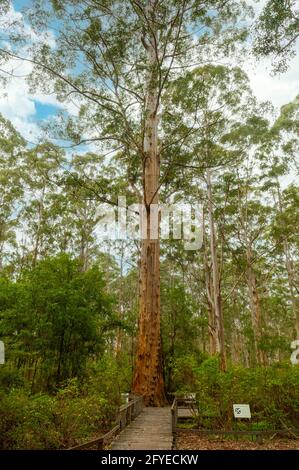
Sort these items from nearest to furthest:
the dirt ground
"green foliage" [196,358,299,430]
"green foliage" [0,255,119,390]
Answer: the dirt ground < "green foliage" [196,358,299,430] < "green foliage" [0,255,119,390]

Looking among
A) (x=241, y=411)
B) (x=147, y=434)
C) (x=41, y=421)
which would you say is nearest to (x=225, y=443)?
(x=241, y=411)

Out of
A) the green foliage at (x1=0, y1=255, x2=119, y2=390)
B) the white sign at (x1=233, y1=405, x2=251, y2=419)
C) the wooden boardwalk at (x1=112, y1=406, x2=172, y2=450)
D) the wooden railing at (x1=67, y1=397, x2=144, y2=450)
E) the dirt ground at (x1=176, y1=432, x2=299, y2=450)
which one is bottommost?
the dirt ground at (x1=176, y1=432, x2=299, y2=450)

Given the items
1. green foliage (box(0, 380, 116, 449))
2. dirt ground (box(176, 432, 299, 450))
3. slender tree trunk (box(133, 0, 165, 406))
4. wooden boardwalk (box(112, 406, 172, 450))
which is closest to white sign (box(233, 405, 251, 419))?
dirt ground (box(176, 432, 299, 450))

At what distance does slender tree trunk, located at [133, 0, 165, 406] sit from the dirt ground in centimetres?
323

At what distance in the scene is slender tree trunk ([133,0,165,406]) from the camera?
958 cm

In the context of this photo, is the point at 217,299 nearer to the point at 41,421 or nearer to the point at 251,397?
the point at 251,397

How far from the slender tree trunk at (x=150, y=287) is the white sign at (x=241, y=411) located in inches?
154

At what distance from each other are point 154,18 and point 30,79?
15.8 feet

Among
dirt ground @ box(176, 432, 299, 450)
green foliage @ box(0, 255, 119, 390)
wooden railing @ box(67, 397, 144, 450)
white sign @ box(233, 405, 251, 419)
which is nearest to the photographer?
wooden railing @ box(67, 397, 144, 450)

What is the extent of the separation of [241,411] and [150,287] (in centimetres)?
514

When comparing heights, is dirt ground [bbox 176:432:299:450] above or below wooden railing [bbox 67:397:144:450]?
below

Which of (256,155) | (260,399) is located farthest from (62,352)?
(256,155)

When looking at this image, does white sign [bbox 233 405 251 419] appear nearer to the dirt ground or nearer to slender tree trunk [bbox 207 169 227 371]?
the dirt ground

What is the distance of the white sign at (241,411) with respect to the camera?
595 cm
